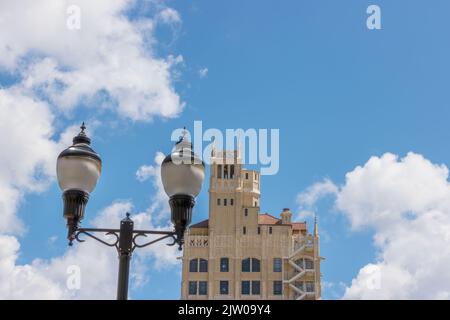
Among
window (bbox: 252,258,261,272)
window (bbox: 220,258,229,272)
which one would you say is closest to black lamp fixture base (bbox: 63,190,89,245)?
window (bbox: 220,258,229,272)

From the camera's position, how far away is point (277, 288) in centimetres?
8206

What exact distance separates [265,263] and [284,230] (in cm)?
450

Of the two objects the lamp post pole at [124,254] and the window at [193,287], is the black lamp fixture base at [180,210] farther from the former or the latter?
the window at [193,287]

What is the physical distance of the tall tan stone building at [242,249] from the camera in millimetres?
81562

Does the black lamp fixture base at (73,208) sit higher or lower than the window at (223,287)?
lower

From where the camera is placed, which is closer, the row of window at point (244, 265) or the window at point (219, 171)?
the row of window at point (244, 265)

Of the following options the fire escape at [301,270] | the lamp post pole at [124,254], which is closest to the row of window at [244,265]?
the fire escape at [301,270]

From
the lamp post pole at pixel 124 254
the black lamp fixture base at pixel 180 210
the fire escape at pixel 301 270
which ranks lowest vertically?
the lamp post pole at pixel 124 254

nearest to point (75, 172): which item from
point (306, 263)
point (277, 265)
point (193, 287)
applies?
point (193, 287)

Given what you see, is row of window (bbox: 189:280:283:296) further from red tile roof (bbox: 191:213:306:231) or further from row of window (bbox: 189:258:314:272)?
red tile roof (bbox: 191:213:306:231)

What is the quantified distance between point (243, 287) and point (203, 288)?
431 centimetres
